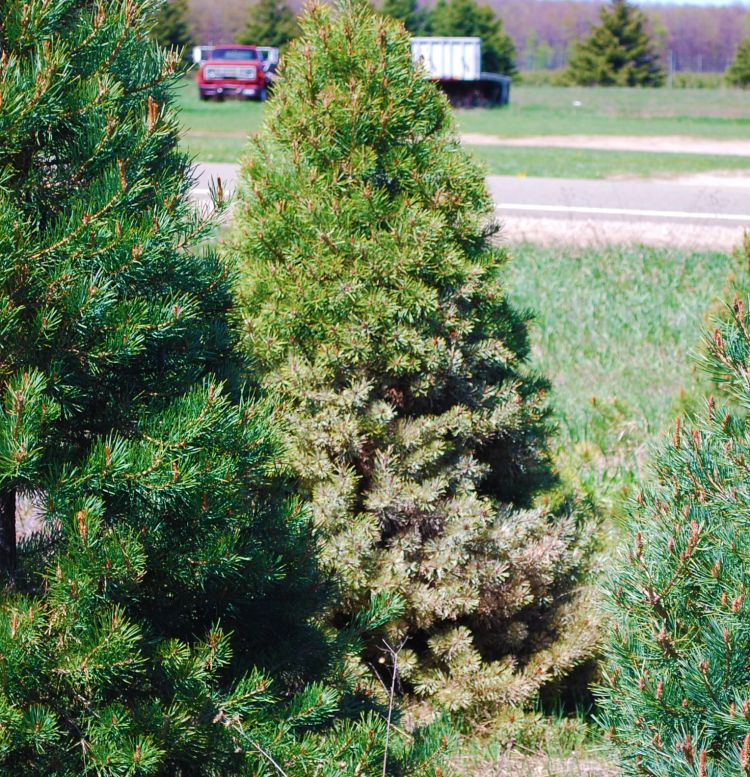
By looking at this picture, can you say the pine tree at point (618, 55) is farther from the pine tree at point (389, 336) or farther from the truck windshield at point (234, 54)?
the pine tree at point (389, 336)

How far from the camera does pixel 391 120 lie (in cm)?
344

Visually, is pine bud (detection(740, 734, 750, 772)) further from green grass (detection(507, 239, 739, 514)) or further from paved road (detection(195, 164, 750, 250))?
paved road (detection(195, 164, 750, 250))

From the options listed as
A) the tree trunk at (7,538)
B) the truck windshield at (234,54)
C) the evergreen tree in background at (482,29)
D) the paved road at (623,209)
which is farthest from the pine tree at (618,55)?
the tree trunk at (7,538)

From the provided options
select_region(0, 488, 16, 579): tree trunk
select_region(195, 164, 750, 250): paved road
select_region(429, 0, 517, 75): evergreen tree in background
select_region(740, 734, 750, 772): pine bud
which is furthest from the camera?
select_region(429, 0, 517, 75): evergreen tree in background

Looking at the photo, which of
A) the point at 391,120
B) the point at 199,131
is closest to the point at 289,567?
the point at 391,120

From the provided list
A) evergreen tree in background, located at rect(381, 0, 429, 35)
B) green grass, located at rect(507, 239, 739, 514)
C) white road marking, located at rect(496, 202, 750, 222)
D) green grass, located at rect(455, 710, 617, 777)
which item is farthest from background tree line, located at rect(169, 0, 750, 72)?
green grass, located at rect(455, 710, 617, 777)

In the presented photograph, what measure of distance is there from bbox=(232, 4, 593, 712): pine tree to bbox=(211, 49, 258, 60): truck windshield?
137 ft

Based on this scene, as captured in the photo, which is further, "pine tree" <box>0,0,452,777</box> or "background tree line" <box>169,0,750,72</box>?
"background tree line" <box>169,0,750,72</box>

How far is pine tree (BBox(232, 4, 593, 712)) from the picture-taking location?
339 centimetres

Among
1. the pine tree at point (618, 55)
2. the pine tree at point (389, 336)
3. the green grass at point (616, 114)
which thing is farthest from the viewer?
the pine tree at point (618, 55)

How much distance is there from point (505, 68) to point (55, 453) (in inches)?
2821

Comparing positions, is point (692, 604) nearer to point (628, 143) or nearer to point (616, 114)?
point (628, 143)

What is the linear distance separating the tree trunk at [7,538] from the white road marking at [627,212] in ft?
38.9

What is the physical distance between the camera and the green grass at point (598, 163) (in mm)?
18688
